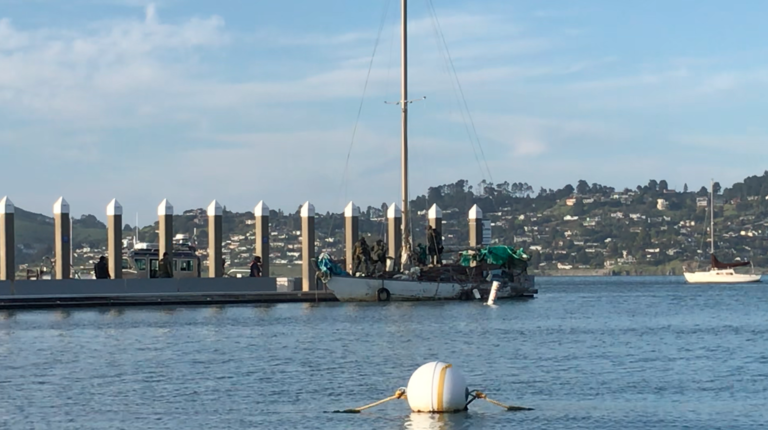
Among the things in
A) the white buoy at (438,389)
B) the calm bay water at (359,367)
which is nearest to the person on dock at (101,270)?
the calm bay water at (359,367)

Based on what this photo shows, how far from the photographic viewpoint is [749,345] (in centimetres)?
3741

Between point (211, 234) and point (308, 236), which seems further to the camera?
point (308, 236)

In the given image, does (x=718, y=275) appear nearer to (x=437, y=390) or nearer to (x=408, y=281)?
(x=408, y=281)

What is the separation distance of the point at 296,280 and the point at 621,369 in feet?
98.6

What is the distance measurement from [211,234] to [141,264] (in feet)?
10.4

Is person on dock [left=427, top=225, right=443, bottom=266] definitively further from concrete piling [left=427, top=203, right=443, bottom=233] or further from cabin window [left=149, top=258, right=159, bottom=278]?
cabin window [left=149, top=258, right=159, bottom=278]

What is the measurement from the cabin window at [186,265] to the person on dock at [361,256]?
686 centimetres

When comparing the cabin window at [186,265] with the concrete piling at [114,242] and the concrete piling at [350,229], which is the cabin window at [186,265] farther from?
the concrete piling at [350,229]

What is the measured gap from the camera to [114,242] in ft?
171

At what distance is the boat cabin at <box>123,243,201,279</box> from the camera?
54.8 metres

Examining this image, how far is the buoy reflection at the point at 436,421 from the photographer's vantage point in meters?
22.2

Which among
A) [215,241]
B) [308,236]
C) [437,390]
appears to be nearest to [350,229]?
[308,236]

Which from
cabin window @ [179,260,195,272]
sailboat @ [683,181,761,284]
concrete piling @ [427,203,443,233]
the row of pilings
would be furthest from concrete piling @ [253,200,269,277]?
sailboat @ [683,181,761,284]

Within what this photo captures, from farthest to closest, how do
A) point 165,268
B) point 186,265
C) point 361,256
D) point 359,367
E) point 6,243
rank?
point 186,265 < point 361,256 < point 165,268 < point 6,243 < point 359,367
